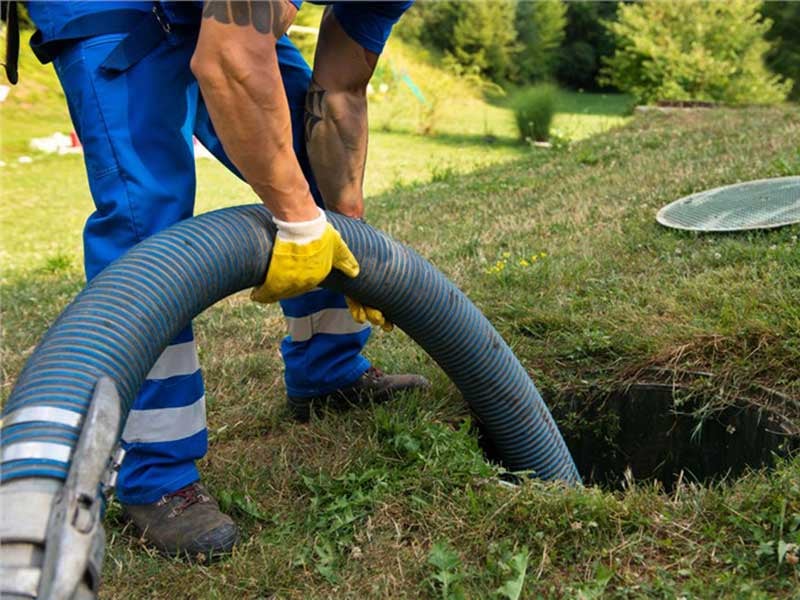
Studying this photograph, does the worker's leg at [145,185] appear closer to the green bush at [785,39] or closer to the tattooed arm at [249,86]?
the tattooed arm at [249,86]

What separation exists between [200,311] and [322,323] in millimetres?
821

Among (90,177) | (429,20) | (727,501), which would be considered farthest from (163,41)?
(429,20)

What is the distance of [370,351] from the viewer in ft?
11.2

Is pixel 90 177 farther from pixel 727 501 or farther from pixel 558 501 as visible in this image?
pixel 727 501

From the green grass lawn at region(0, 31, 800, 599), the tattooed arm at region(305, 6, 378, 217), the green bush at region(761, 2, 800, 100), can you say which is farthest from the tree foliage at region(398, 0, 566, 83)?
the tattooed arm at region(305, 6, 378, 217)

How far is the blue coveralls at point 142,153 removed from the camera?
2.16m

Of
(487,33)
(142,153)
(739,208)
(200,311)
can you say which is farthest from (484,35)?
(200,311)

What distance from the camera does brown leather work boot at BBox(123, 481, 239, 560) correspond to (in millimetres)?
2180

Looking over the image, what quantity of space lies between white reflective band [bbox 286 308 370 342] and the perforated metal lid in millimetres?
2003

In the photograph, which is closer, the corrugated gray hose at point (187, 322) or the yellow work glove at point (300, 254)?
the corrugated gray hose at point (187, 322)

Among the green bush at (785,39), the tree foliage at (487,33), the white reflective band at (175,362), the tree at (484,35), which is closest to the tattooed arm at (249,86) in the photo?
the white reflective band at (175,362)

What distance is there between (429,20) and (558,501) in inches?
1039

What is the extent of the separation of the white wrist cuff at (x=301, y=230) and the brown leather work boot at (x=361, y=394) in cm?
83

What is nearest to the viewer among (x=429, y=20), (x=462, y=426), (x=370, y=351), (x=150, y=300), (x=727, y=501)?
(x=150, y=300)
